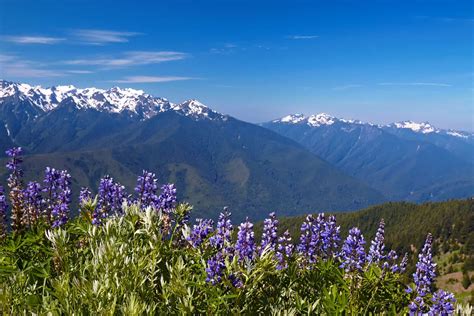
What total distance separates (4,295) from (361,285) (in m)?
5.08

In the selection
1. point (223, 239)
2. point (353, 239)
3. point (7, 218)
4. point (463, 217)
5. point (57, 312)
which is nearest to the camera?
point (57, 312)

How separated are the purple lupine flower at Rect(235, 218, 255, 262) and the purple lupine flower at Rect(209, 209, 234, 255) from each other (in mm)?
160

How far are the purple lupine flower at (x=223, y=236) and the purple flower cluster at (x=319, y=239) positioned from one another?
84.7 inches

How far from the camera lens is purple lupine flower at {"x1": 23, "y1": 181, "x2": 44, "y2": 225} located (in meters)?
10.4

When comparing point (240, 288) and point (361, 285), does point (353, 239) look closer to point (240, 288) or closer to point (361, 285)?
point (361, 285)

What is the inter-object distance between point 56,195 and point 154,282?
6598 mm

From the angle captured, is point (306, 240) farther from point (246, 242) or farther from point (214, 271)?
point (214, 271)

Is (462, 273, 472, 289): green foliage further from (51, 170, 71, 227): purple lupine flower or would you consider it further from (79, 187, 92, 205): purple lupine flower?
(79, 187, 92, 205): purple lupine flower

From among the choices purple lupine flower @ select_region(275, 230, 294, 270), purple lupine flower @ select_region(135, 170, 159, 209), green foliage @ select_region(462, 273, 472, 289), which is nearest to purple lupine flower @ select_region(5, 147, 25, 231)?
purple lupine flower @ select_region(135, 170, 159, 209)

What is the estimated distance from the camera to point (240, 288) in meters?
4.63

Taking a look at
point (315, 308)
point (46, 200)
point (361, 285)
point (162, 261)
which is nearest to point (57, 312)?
point (162, 261)

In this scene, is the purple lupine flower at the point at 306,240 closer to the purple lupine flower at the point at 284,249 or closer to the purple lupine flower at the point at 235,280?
the purple lupine flower at the point at 284,249

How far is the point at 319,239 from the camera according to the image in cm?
895

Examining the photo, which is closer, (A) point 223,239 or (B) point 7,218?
(A) point 223,239
